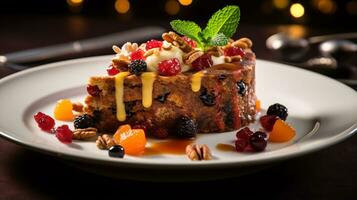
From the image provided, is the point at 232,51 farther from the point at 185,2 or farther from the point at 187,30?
the point at 185,2

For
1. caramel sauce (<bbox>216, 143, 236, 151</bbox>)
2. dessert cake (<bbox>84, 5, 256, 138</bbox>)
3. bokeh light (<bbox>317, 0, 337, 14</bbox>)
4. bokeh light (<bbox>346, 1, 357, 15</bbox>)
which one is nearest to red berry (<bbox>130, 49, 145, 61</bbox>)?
dessert cake (<bbox>84, 5, 256, 138</bbox>)

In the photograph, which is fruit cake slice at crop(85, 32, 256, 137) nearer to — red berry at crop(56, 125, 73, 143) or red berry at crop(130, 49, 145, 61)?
red berry at crop(130, 49, 145, 61)

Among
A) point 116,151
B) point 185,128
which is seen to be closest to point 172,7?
point 185,128

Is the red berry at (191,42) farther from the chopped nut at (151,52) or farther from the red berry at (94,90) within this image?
the red berry at (94,90)

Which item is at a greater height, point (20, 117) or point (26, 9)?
point (26, 9)

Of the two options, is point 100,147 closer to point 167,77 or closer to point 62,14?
point 167,77


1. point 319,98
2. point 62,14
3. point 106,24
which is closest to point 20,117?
point 319,98
